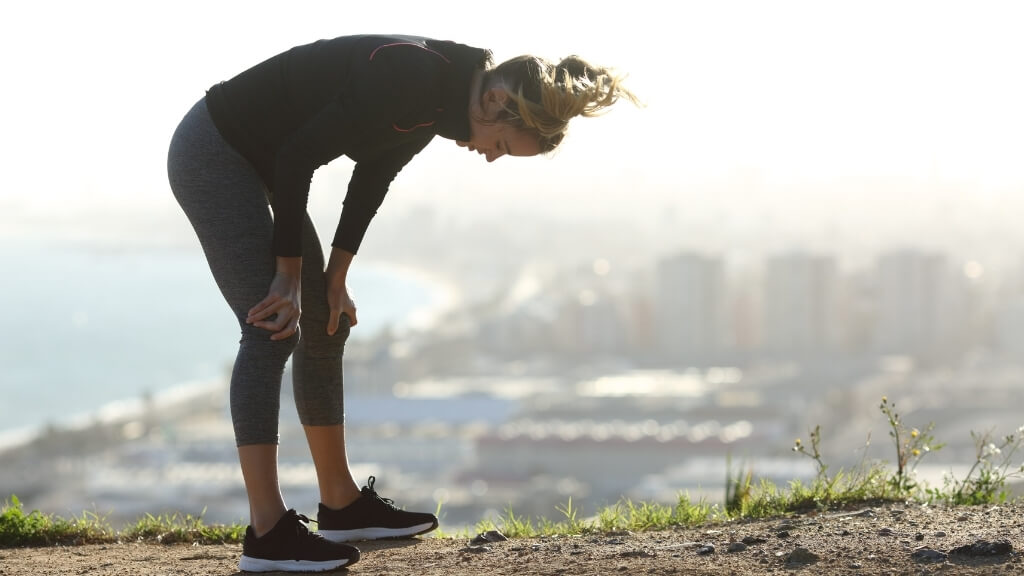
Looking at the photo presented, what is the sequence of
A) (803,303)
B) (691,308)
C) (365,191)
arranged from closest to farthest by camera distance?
(365,191) < (803,303) < (691,308)

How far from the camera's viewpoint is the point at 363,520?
2.48m

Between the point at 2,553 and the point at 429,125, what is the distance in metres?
1.39

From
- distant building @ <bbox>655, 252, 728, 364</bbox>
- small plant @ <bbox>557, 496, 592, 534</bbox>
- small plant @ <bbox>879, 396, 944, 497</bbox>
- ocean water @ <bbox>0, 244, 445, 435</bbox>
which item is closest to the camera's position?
small plant @ <bbox>557, 496, 592, 534</bbox>

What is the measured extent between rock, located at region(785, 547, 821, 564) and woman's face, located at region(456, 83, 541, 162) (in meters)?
0.83

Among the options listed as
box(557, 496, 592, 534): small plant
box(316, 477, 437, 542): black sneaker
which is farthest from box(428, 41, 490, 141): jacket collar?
box(557, 496, 592, 534): small plant

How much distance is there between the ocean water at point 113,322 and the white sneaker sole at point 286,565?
4612 cm

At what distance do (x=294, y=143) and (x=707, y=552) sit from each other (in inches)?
40.9

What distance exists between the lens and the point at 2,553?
2578 millimetres

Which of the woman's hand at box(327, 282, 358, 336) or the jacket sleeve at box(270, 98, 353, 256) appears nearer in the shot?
the jacket sleeve at box(270, 98, 353, 256)

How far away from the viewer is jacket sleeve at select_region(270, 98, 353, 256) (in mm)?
1947

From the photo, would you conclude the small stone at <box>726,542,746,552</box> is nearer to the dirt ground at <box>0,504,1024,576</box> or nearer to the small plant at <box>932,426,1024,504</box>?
the dirt ground at <box>0,504,1024,576</box>

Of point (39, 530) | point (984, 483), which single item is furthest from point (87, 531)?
point (984, 483)

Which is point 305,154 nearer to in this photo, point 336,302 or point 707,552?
point 336,302

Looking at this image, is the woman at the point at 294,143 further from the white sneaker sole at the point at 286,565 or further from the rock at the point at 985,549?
the rock at the point at 985,549
